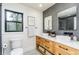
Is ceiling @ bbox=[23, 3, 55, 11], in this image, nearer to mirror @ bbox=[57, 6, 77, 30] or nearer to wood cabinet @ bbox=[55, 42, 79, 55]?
mirror @ bbox=[57, 6, 77, 30]

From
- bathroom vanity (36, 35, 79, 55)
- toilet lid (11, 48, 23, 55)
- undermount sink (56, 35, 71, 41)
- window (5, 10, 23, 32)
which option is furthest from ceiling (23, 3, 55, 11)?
toilet lid (11, 48, 23, 55)

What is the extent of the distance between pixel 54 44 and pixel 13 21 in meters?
0.69

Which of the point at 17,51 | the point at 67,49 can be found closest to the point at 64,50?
the point at 67,49

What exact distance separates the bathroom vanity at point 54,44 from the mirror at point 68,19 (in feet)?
0.59

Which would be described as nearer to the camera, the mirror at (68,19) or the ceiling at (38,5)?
the ceiling at (38,5)

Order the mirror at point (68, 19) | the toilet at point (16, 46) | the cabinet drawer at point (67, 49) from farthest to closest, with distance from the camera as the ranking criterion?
the mirror at point (68, 19)
the toilet at point (16, 46)
the cabinet drawer at point (67, 49)

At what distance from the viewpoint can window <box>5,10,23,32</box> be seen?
1208 mm

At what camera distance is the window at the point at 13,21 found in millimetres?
1208

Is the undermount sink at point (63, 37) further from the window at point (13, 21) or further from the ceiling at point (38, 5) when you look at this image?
the window at point (13, 21)

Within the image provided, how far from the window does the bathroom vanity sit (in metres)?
0.32

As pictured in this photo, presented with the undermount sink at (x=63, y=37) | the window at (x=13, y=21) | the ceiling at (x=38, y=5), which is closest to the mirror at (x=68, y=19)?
the undermount sink at (x=63, y=37)

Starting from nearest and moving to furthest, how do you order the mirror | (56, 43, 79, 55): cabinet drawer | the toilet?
(56, 43, 79, 55): cabinet drawer, the toilet, the mirror
